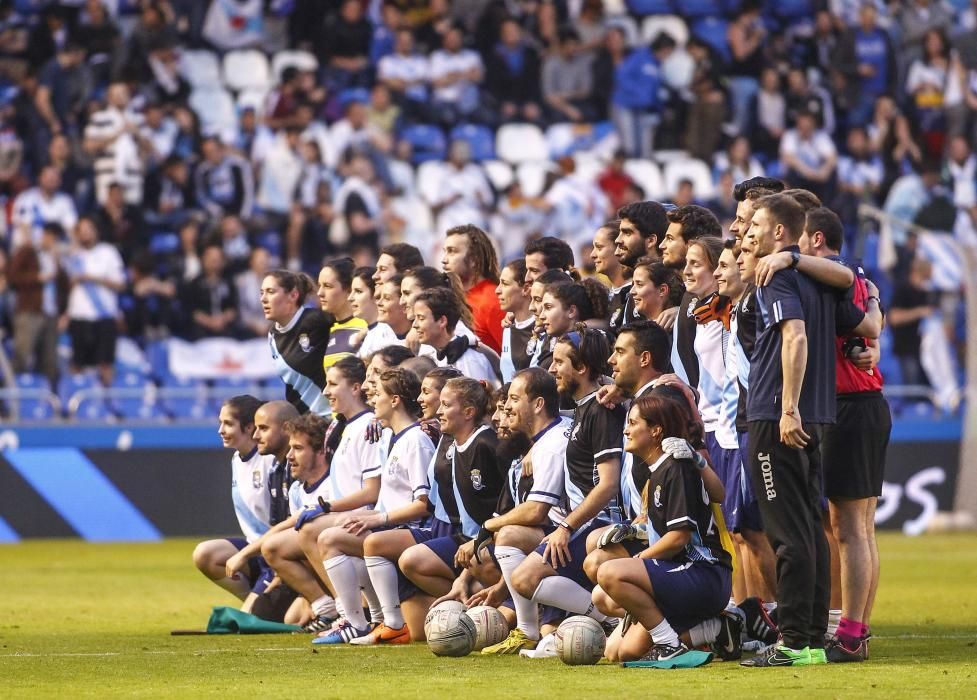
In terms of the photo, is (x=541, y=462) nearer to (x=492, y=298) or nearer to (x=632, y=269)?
(x=632, y=269)

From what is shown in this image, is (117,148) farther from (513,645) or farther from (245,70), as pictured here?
(513,645)

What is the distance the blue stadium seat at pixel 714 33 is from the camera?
78.9 ft

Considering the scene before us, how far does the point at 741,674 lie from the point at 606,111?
661 inches

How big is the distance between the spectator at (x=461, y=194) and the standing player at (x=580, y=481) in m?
12.4

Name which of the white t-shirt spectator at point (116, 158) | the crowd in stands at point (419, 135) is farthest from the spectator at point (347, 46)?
the white t-shirt spectator at point (116, 158)

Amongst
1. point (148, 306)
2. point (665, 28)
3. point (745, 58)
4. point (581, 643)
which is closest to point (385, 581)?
point (581, 643)

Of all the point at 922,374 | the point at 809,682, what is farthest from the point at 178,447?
the point at 809,682

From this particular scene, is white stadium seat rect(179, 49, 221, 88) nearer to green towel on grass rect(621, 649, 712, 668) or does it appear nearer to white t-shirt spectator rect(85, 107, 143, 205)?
white t-shirt spectator rect(85, 107, 143, 205)

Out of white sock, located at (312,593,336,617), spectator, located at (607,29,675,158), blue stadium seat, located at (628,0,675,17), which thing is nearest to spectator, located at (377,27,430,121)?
spectator, located at (607,29,675,158)

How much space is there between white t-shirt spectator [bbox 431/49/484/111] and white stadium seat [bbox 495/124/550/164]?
61 centimetres

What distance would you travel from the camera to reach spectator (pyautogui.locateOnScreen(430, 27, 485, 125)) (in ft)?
76.4

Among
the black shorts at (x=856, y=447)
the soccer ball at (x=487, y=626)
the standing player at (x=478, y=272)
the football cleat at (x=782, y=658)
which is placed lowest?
the soccer ball at (x=487, y=626)

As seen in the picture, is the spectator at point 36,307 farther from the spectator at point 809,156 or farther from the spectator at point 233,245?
the spectator at point 809,156

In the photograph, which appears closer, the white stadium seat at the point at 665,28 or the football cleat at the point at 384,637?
the football cleat at the point at 384,637
